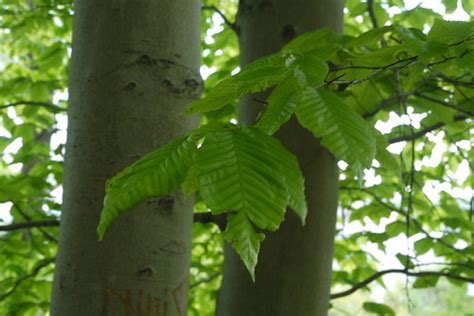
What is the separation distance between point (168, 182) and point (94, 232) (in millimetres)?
538

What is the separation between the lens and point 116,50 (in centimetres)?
108

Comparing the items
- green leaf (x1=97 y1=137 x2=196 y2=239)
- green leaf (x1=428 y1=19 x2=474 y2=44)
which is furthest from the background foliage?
green leaf (x1=97 y1=137 x2=196 y2=239)

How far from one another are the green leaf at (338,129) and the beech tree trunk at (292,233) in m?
0.70

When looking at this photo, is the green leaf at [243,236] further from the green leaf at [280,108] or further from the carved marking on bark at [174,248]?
the carved marking on bark at [174,248]

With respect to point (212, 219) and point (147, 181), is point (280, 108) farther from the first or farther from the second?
point (212, 219)

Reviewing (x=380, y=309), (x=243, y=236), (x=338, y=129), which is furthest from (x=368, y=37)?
(x=380, y=309)

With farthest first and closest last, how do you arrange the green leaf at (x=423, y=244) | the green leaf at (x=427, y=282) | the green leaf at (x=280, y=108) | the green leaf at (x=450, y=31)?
the green leaf at (x=423, y=244) < the green leaf at (x=427, y=282) < the green leaf at (x=450, y=31) < the green leaf at (x=280, y=108)

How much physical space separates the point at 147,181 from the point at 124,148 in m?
0.52

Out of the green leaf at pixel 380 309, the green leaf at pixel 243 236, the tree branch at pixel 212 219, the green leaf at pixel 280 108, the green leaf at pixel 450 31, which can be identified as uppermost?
the green leaf at pixel 450 31

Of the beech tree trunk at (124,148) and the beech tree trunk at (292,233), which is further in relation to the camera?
the beech tree trunk at (292,233)

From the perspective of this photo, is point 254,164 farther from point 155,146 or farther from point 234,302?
point 234,302

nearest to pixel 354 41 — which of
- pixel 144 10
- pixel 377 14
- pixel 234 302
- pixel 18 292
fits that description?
pixel 144 10

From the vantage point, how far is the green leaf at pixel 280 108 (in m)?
0.60

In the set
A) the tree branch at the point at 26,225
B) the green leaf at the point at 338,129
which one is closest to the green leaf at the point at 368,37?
the green leaf at the point at 338,129
